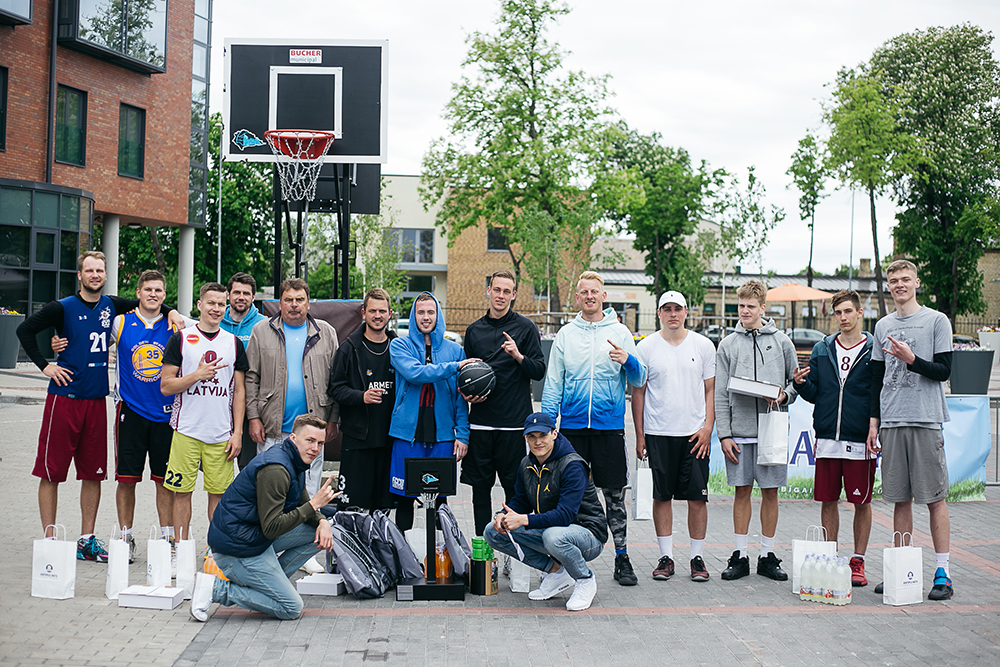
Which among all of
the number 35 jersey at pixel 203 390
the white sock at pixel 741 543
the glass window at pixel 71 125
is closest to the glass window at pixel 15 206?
the glass window at pixel 71 125

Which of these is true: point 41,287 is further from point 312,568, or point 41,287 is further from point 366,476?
point 366,476

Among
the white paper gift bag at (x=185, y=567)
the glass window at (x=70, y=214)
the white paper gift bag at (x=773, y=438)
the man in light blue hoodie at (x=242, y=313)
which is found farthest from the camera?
the glass window at (x=70, y=214)

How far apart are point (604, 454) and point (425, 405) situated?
1313 millimetres

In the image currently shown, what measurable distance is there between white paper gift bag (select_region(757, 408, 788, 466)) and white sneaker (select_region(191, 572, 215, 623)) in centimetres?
→ 375

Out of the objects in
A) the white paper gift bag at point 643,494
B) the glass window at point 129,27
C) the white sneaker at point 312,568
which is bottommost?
the white sneaker at point 312,568

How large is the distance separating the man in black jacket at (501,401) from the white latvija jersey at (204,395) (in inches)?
67.6

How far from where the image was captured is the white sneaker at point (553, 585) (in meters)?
5.82

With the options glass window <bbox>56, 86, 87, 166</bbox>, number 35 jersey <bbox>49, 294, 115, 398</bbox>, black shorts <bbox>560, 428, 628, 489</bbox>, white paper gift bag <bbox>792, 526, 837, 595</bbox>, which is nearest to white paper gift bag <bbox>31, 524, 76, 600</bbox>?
number 35 jersey <bbox>49, 294, 115, 398</bbox>

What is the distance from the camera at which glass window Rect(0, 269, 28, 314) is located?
2192 centimetres

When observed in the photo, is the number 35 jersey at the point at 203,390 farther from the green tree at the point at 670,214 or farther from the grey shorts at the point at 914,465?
the green tree at the point at 670,214

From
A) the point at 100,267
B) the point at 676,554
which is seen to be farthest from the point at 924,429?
the point at 100,267

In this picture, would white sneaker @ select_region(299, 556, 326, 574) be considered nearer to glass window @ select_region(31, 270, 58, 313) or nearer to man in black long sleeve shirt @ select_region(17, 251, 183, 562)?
man in black long sleeve shirt @ select_region(17, 251, 183, 562)

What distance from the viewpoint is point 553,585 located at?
5.85 metres

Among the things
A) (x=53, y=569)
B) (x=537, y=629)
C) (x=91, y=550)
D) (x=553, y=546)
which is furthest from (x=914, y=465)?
(x=91, y=550)
